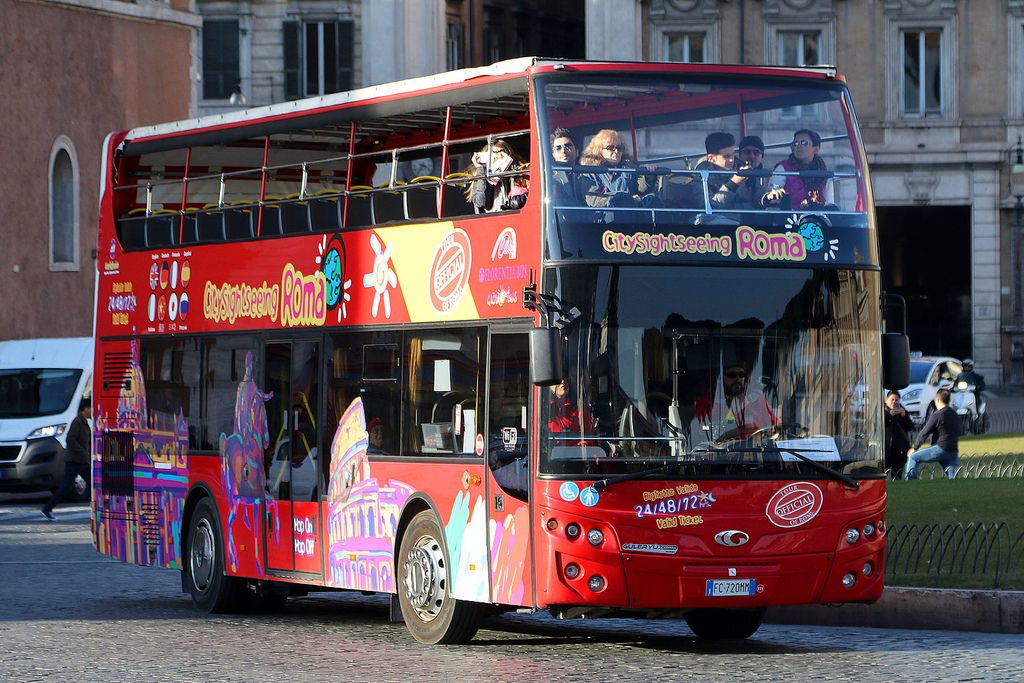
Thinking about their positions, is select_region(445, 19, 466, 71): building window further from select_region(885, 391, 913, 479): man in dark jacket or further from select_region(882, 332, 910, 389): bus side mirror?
select_region(882, 332, 910, 389): bus side mirror

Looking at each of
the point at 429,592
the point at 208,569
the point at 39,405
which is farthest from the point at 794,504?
the point at 39,405

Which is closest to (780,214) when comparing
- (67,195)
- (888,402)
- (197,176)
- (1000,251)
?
(197,176)

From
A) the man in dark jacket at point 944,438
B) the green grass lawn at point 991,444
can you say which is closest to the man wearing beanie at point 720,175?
the man in dark jacket at point 944,438

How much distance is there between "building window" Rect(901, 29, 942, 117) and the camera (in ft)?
177

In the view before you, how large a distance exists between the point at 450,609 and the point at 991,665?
11.1 feet

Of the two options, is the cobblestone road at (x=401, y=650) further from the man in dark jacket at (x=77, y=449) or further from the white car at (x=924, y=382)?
the white car at (x=924, y=382)

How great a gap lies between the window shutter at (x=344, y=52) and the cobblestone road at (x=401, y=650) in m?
38.4

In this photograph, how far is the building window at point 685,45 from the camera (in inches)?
2158

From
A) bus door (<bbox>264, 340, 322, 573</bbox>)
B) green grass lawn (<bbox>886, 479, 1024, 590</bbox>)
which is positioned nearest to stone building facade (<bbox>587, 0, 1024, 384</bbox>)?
green grass lawn (<bbox>886, 479, 1024, 590</bbox>)

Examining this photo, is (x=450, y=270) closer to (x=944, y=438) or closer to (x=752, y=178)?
(x=752, y=178)

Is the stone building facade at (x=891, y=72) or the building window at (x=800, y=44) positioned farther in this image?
the building window at (x=800, y=44)

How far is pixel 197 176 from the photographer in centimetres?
1698

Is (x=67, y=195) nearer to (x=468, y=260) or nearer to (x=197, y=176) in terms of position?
(x=197, y=176)

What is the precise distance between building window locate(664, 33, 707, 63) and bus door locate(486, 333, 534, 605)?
141 ft
